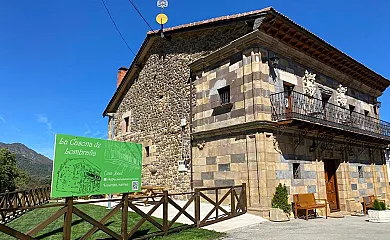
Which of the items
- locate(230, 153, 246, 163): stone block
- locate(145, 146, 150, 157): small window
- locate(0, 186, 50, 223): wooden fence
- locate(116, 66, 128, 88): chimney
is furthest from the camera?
locate(116, 66, 128, 88): chimney

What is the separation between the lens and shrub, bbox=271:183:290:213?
28.1 feet

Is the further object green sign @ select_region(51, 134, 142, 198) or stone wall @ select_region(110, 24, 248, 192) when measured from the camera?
stone wall @ select_region(110, 24, 248, 192)

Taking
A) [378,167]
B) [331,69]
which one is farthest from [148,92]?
[378,167]

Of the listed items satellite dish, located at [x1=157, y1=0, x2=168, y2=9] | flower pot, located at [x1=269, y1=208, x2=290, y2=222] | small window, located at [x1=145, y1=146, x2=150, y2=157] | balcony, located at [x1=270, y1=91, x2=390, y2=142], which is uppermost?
satellite dish, located at [x1=157, y1=0, x2=168, y2=9]

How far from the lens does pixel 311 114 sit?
1044 cm

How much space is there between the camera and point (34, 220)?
888cm

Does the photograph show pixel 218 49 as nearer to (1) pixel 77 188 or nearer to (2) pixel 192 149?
(2) pixel 192 149

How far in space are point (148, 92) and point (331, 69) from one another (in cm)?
906

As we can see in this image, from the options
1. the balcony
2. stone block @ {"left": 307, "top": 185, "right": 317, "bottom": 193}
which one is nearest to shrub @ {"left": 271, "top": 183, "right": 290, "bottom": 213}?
stone block @ {"left": 307, "top": 185, "right": 317, "bottom": 193}

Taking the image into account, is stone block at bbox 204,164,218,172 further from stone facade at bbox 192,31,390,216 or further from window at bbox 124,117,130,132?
window at bbox 124,117,130,132

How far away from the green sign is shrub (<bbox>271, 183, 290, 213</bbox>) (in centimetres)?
457

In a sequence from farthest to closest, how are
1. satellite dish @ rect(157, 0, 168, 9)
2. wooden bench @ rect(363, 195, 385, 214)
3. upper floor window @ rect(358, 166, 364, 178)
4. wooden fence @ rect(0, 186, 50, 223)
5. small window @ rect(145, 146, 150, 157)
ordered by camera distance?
small window @ rect(145, 146, 150, 157) → satellite dish @ rect(157, 0, 168, 9) → upper floor window @ rect(358, 166, 364, 178) → wooden bench @ rect(363, 195, 385, 214) → wooden fence @ rect(0, 186, 50, 223)

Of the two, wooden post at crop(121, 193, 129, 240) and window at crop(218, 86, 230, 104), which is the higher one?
window at crop(218, 86, 230, 104)

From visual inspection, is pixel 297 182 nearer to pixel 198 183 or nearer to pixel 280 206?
pixel 280 206
